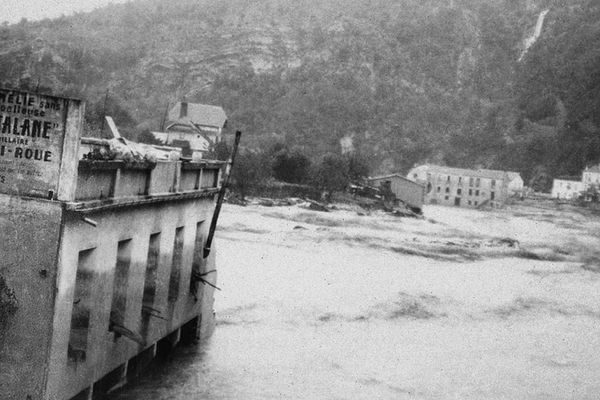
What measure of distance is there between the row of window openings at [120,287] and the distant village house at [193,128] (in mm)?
73193

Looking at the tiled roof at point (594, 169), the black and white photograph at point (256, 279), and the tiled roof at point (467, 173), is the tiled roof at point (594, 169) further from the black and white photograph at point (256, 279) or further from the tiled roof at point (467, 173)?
the black and white photograph at point (256, 279)

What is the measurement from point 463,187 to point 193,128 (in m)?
53.0

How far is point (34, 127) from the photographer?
442 inches

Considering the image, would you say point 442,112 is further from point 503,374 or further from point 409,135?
point 503,374

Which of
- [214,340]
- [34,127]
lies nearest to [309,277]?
[214,340]

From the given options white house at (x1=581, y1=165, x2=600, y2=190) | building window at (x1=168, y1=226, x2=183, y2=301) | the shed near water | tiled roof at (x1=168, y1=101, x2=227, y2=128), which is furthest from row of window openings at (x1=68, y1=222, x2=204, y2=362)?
→ white house at (x1=581, y1=165, x2=600, y2=190)

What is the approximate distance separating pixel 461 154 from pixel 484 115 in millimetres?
22965

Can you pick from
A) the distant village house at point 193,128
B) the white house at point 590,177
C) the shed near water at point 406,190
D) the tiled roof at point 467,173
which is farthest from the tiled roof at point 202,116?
the white house at point 590,177

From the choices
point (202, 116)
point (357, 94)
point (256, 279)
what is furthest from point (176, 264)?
point (357, 94)

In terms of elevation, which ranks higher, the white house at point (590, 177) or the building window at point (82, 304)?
the white house at point (590, 177)

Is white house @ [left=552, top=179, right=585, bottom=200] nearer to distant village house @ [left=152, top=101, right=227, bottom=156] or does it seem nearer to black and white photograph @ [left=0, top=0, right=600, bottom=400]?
black and white photograph @ [left=0, top=0, right=600, bottom=400]

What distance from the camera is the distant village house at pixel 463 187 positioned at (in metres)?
120

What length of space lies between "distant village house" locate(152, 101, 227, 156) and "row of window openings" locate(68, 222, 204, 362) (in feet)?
240

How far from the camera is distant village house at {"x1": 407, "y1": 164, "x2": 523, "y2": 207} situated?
394 feet
